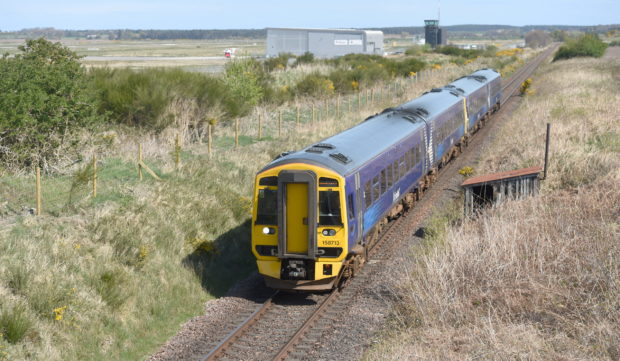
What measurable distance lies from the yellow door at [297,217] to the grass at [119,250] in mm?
2331

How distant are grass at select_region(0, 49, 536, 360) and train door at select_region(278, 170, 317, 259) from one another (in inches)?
89.6

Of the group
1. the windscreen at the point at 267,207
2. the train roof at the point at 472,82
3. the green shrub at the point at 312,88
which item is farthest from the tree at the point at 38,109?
the green shrub at the point at 312,88

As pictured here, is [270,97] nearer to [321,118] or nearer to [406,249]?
[321,118]

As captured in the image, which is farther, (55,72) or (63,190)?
(55,72)

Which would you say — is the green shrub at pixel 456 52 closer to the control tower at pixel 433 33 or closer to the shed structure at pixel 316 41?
the shed structure at pixel 316 41

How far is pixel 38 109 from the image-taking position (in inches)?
717

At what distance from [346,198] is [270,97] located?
28645 mm

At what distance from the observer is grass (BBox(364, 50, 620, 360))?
9.76 metres

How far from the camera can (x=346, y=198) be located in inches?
521

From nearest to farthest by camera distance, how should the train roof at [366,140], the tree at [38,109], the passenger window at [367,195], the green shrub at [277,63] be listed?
1. the train roof at [366,140]
2. the passenger window at [367,195]
3. the tree at [38,109]
4. the green shrub at [277,63]

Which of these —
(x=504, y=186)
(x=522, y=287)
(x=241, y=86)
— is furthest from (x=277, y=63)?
(x=522, y=287)

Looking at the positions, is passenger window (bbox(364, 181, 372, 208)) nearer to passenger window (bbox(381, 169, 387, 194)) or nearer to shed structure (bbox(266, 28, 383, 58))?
passenger window (bbox(381, 169, 387, 194))

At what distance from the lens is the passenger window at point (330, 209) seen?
43.1 feet

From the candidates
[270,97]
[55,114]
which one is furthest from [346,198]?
[270,97]
